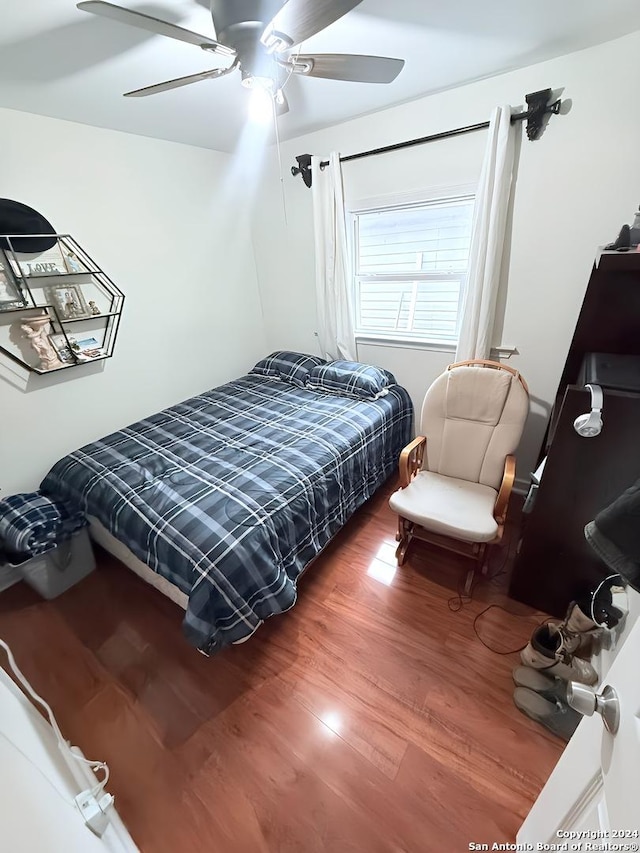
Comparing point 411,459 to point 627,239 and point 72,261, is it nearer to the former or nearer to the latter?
point 627,239

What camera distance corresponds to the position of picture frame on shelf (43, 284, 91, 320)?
80.2 inches

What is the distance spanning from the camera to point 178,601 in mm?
→ 1574

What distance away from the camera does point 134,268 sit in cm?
242

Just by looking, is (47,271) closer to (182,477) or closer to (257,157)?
(182,477)

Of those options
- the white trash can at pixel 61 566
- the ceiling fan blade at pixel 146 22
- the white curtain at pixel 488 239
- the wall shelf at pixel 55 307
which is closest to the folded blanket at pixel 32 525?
the white trash can at pixel 61 566

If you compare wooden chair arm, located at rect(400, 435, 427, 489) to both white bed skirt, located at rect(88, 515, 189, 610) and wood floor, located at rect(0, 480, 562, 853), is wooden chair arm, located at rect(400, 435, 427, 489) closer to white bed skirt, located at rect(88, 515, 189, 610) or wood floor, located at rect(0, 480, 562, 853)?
wood floor, located at rect(0, 480, 562, 853)

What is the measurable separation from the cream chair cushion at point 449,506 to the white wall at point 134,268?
6.83ft

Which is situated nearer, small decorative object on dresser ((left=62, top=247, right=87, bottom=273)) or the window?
small decorative object on dresser ((left=62, top=247, right=87, bottom=273))

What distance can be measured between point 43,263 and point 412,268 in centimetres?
237

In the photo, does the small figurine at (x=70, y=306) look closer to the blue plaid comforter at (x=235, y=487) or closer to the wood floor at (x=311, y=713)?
the blue plaid comforter at (x=235, y=487)

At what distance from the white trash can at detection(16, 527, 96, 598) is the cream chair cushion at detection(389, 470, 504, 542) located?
1778 mm

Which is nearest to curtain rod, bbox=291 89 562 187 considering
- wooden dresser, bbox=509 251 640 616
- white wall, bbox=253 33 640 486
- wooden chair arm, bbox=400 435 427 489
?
white wall, bbox=253 33 640 486

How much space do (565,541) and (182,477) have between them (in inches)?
72.2

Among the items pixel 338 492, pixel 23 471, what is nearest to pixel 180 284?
pixel 23 471
